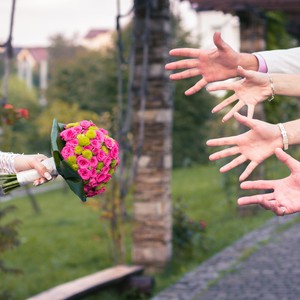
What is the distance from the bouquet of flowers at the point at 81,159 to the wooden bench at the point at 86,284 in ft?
13.5

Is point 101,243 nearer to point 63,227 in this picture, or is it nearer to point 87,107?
point 63,227

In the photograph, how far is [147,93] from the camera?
10.4 metres

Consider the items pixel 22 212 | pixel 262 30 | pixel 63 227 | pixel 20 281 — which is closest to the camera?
pixel 20 281

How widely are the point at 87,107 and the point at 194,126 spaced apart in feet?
13.8

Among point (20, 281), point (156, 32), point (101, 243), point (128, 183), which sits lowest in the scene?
point (101, 243)

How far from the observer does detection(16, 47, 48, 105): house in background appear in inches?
3848

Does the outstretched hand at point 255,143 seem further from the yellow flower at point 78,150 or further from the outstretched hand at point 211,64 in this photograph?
the yellow flower at point 78,150

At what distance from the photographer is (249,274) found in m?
9.98

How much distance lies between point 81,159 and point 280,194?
82cm

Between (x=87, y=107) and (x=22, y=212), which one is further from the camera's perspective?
(x=87, y=107)

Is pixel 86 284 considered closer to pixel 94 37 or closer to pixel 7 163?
pixel 7 163

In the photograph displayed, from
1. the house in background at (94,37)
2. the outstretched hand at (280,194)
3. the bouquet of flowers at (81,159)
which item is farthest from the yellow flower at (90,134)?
the house in background at (94,37)

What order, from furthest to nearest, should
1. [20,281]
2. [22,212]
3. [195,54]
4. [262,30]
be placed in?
[22,212], [262,30], [20,281], [195,54]

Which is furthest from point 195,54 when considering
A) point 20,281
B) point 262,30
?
point 262,30
